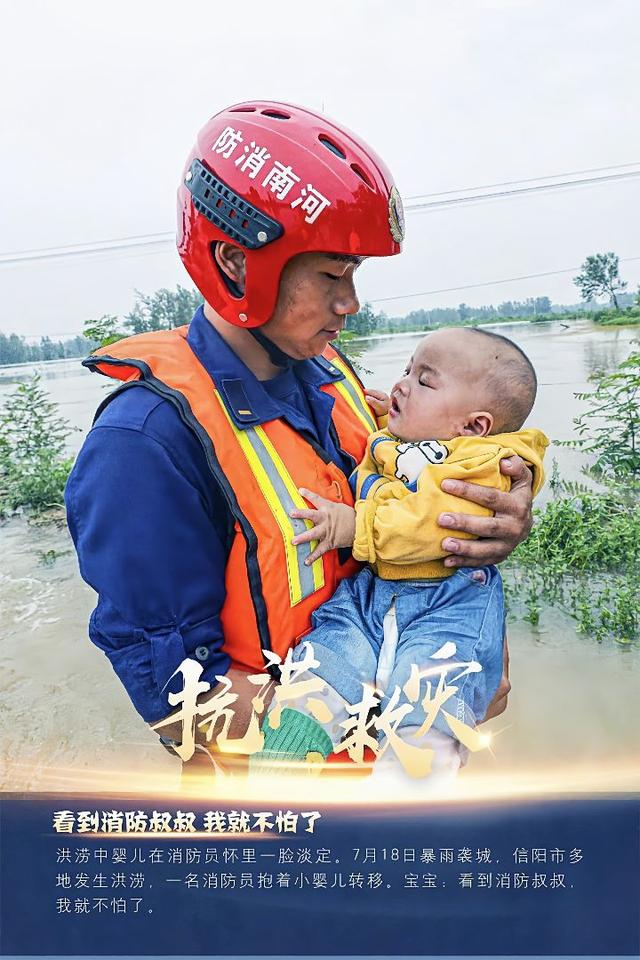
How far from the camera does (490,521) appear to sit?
6.64 feet

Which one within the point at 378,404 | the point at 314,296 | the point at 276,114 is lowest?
the point at 378,404

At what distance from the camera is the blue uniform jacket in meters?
1.67

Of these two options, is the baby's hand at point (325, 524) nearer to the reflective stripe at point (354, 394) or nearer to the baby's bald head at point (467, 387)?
the baby's bald head at point (467, 387)

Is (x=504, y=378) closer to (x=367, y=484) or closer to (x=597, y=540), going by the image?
(x=367, y=484)

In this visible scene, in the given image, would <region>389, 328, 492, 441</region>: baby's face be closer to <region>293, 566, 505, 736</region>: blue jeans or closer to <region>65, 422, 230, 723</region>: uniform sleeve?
<region>293, 566, 505, 736</region>: blue jeans

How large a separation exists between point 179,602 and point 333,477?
0.59m

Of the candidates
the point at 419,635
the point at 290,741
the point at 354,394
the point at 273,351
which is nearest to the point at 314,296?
the point at 273,351

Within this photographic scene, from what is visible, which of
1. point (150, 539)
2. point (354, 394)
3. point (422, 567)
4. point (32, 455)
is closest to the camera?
point (150, 539)

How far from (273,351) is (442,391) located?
50 centimetres

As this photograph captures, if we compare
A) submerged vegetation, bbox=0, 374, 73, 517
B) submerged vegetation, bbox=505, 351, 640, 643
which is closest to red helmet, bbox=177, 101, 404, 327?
submerged vegetation, bbox=505, 351, 640, 643

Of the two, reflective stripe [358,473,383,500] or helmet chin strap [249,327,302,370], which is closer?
helmet chin strap [249,327,302,370]

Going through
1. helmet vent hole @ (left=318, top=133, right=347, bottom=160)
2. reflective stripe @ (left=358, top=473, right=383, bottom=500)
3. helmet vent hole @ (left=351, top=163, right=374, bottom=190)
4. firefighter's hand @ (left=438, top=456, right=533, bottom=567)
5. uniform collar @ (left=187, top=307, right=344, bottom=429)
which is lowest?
firefighter's hand @ (left=438, top=456, right=533, bottom=567)

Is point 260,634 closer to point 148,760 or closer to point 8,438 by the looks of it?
point 148,760

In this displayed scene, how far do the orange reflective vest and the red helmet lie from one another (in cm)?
23
